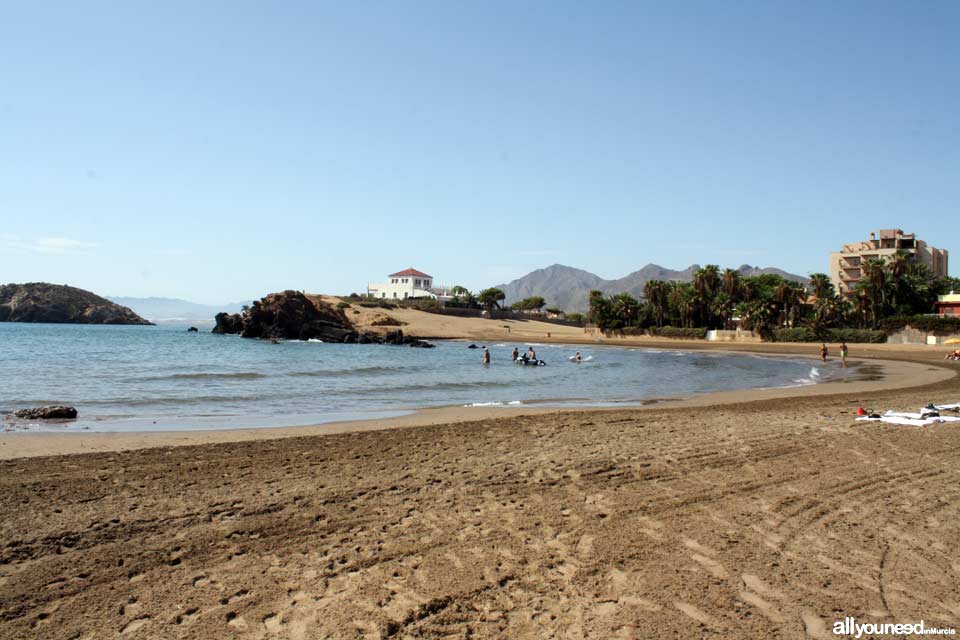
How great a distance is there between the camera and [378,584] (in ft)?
17.1

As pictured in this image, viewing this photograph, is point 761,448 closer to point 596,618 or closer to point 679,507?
point 679,507

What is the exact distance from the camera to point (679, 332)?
271ft

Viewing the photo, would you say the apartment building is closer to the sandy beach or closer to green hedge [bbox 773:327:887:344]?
green hedge [bbox 773:327:887:344]

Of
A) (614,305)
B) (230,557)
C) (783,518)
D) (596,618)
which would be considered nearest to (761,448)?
(783,518)

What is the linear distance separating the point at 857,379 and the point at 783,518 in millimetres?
29784

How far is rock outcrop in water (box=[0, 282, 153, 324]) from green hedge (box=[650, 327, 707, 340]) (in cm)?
13527

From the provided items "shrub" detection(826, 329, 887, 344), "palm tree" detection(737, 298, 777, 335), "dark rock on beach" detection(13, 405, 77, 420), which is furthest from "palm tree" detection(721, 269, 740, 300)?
"dark rock on beach" detection(13, 405, 77, 420)

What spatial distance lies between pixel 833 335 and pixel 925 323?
830cm

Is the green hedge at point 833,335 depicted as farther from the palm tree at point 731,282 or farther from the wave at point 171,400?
the wave at point 171,400

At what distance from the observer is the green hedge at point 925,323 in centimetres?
6225

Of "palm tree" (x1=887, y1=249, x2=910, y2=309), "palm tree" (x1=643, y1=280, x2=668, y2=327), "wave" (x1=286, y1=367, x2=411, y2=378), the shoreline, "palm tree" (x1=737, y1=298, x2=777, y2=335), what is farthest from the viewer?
"palm tree" (x1=643, y1=280, x2=668, y2=327)

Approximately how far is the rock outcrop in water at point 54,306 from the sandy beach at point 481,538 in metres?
165

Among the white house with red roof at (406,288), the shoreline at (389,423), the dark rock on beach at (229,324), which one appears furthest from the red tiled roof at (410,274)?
the shoreline at (389,423)

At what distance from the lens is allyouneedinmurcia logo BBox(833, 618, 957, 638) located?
4391 mm
